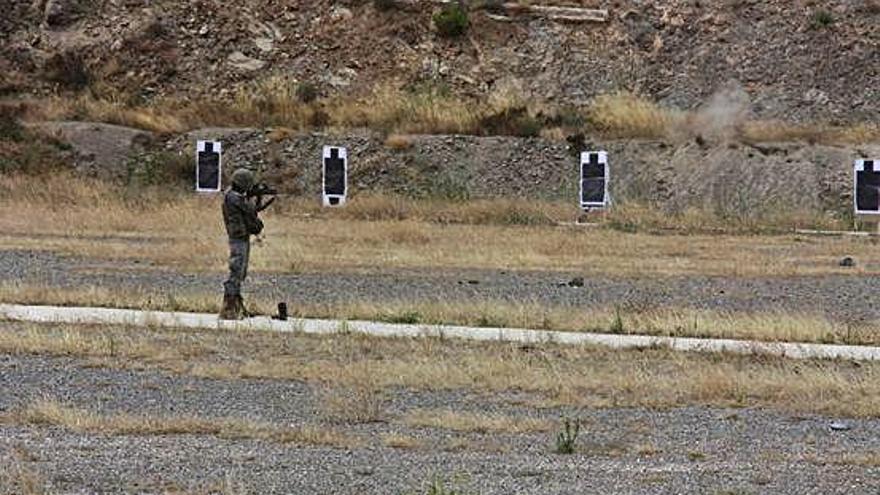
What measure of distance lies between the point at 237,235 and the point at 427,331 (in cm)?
238

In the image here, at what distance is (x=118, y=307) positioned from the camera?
55.1 feet

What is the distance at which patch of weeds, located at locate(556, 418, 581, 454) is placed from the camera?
29.0 ft

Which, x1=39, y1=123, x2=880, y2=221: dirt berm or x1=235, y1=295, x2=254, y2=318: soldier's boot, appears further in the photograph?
x1=39, y1=123, x2=880, y2=221: dirt berm

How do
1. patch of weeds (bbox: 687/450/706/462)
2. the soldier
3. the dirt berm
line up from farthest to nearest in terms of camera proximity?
the dirt berm
the soldier
patch of weeds (bbox: 687/450/706/462)

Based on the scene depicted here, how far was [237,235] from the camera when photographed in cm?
1562

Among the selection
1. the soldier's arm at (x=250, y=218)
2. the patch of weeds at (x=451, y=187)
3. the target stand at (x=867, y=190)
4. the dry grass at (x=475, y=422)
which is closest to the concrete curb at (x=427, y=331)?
the soldier's arm at (x=250, y=218)

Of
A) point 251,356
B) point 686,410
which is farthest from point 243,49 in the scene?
point 686,410

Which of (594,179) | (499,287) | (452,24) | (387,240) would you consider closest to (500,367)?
(499,287)

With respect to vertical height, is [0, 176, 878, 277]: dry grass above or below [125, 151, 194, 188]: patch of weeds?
below

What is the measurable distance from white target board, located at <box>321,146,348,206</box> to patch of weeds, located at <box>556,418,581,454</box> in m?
26.3

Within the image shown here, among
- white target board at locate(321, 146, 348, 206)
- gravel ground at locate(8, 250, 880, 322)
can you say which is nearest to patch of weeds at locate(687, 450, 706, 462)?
gravel ground at locate(8, 250, 880, 322)

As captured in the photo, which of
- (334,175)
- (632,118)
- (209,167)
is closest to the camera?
(334,175)

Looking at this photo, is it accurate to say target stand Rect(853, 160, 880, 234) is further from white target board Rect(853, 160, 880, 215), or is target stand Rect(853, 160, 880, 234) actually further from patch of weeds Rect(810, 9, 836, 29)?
patch of weeds Rect(810, 9, 836, 29)

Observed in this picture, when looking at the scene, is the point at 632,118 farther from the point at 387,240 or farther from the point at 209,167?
the point at 387,240
